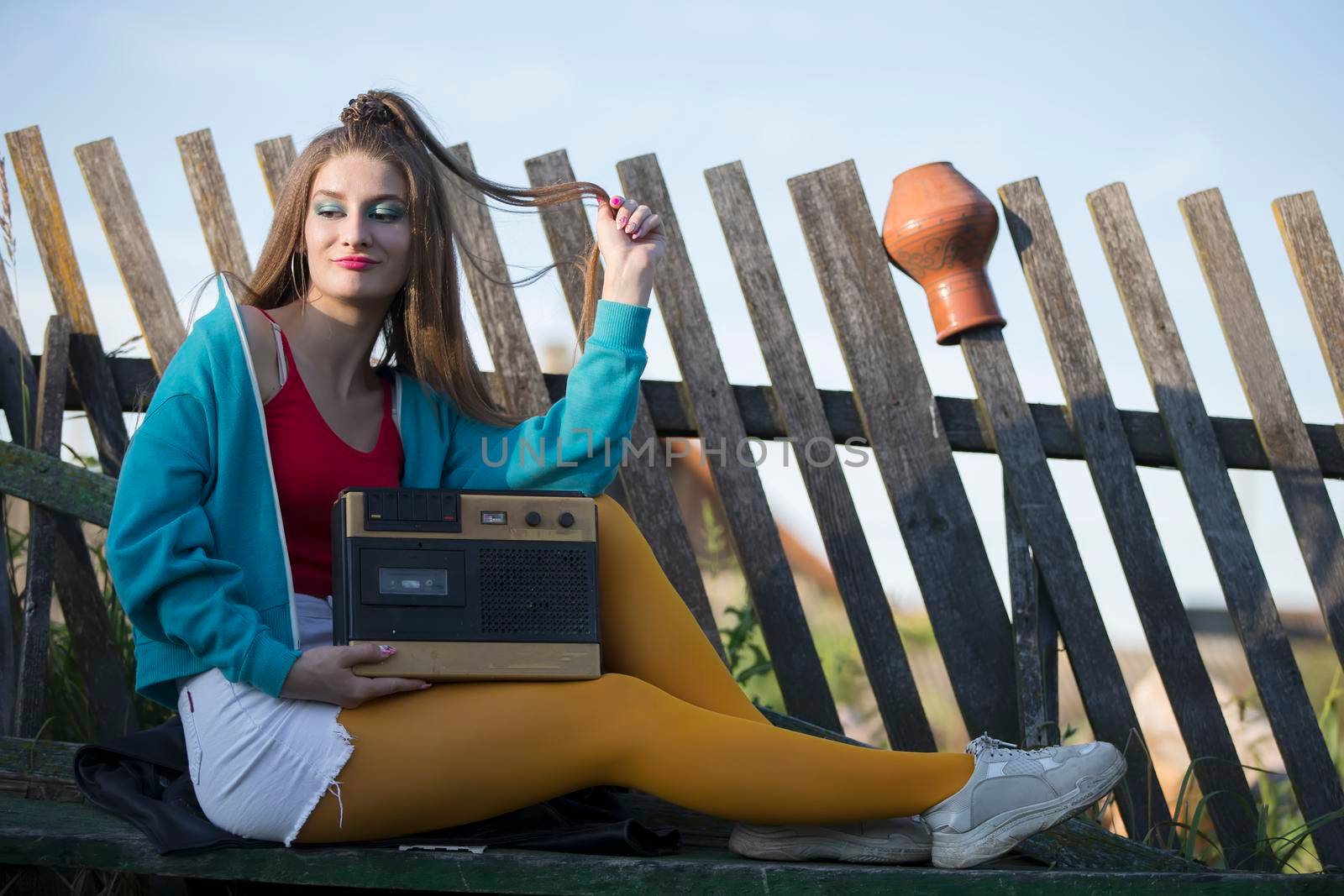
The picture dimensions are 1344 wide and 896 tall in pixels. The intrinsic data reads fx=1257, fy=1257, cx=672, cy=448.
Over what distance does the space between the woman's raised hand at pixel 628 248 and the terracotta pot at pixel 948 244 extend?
96 centimetres

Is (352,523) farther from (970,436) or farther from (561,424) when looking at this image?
(970,436)

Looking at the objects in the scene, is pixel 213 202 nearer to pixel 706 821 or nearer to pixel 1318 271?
pixel 706 821

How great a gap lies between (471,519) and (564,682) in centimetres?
A: 26

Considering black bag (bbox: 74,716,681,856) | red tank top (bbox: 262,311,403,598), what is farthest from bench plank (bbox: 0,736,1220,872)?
red tank top (bbox: 262,311,403,598)

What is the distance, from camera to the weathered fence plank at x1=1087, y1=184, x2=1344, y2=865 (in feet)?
9.09

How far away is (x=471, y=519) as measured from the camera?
177cm

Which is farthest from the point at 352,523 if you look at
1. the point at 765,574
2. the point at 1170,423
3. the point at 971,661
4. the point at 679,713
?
the point at 1170,423

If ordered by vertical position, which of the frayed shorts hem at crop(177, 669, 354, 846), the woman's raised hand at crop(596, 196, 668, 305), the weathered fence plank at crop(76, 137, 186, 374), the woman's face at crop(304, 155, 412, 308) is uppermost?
the weathered fence plank at crop(76, 137, 186, 374)

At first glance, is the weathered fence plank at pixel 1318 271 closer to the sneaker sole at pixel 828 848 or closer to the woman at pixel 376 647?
the woman at pixel 376 647

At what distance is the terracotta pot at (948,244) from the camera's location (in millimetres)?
2887

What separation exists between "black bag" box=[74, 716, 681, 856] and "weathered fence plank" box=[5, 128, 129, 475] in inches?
42.6

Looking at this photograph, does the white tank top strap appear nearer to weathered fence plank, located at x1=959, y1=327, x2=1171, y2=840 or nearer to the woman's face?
the woman's face

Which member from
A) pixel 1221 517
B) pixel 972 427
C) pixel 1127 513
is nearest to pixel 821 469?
pixel 972 427

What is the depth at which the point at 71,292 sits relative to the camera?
287 centimetres
